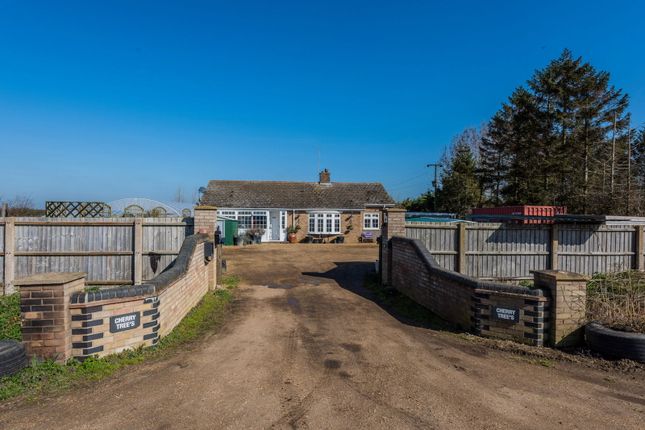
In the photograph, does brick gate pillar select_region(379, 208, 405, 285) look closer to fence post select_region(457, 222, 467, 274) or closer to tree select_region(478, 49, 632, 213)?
fence post select_region(457, 222, 467, 274)

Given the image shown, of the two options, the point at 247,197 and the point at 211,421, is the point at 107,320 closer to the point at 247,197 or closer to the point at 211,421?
the point at 211,421

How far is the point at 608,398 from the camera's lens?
402cm

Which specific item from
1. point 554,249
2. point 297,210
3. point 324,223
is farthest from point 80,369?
point 324,223

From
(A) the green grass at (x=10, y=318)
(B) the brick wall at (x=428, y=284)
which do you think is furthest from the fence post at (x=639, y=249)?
(A) the green grass at (x=10, y=318)

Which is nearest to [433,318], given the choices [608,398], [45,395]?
[608,398]

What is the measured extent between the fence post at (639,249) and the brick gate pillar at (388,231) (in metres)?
7.36

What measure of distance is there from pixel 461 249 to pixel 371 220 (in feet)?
56.4

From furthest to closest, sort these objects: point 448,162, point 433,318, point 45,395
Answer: point 448,162, point 433,318, point 45,395

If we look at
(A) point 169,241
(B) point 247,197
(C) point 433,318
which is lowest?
(C) point 433,318

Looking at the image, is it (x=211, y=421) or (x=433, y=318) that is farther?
(x=433, y=318)

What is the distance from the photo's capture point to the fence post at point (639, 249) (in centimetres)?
1079

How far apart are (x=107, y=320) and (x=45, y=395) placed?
109 centimetres

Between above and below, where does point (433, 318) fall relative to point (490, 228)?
below

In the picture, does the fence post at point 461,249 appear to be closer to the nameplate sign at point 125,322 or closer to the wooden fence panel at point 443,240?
the wooden fence panel at point 443,240
